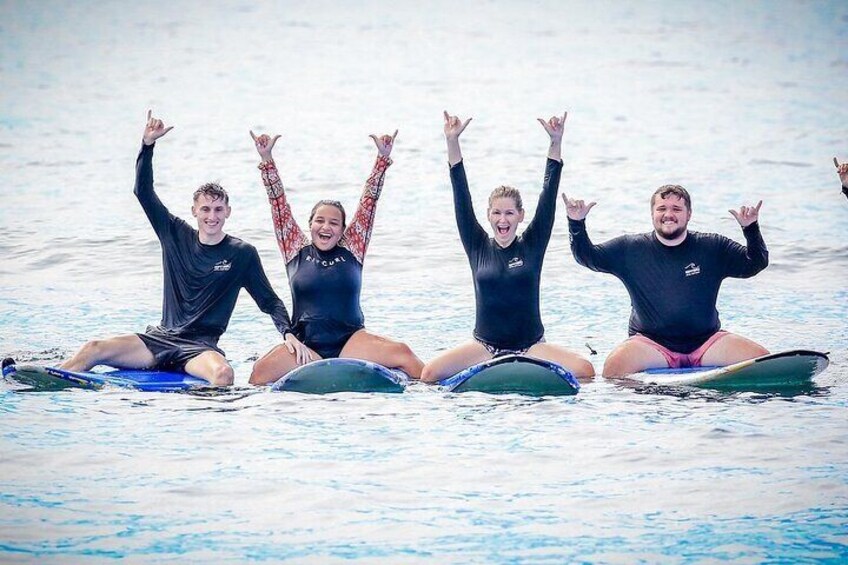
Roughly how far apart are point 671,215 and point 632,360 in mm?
948

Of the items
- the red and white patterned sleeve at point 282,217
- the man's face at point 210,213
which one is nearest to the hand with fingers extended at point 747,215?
the red and white patterned sleeve at point 282,217

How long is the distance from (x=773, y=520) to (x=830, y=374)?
270 cm

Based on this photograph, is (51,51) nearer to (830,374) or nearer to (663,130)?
(663,130)

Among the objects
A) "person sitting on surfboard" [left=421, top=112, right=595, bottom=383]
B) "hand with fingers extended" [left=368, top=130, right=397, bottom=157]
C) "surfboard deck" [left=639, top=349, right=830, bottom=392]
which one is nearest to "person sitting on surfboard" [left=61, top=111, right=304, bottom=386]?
"hand with fingers extended" [left=368, top=130, right=397, bottom=157]

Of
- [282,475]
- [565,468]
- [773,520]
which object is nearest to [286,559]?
[282,475]

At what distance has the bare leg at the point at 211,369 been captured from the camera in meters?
8.12

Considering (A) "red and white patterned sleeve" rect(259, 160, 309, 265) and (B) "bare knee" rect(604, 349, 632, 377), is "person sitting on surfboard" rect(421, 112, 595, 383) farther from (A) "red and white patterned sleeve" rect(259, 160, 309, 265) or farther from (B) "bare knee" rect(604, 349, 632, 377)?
(A) "red and white patterned sleeve" rect(259, 160, 309, 265)

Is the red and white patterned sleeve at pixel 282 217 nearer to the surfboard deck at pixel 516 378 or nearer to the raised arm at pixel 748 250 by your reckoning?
the surfboard deck at pixel 516 378

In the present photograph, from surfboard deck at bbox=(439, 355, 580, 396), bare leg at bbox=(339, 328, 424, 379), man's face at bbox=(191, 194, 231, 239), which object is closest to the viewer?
surfboard deck at bbox=(439, 355, 580, 396)

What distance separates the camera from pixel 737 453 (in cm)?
699

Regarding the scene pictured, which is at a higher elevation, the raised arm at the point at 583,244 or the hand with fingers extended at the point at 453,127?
the hand with fingers extended at the point at 453,127

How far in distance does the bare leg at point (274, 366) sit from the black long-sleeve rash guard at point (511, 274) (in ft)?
3.67

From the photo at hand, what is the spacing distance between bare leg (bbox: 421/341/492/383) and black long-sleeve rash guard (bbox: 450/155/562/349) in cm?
12

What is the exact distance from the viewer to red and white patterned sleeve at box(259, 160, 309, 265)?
332 inches
